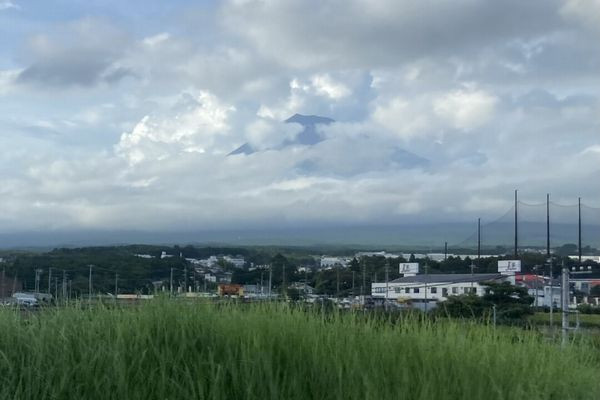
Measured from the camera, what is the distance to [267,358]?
479cm

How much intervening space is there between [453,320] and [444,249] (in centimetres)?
1642

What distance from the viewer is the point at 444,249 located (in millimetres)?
23125

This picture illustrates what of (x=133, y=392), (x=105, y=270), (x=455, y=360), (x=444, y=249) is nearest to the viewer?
(x=133, y=392)

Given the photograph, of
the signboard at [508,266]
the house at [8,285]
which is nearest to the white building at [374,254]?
the signboard at [508,266]

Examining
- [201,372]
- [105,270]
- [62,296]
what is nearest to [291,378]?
[201,372]

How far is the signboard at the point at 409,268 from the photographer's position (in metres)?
15.9

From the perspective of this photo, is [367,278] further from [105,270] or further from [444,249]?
[444,249]

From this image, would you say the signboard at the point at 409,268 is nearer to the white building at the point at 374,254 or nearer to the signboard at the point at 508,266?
the white building at the point at 374,254

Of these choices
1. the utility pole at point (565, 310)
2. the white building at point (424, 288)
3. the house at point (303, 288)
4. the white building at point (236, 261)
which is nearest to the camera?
the utility pole at point (565, 310)

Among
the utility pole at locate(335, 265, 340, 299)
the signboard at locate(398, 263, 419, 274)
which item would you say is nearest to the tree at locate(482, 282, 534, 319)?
the utility pole at locate(335, 265, 340, 299)

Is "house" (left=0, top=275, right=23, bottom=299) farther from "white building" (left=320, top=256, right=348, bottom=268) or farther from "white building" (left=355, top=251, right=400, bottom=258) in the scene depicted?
"white building" (left=355, top=251, right=400, bottom=258)

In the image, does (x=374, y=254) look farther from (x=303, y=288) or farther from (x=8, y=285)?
(x=8, y=285)

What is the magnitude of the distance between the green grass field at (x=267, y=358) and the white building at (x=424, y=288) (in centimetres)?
475

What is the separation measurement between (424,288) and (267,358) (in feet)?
25.3
